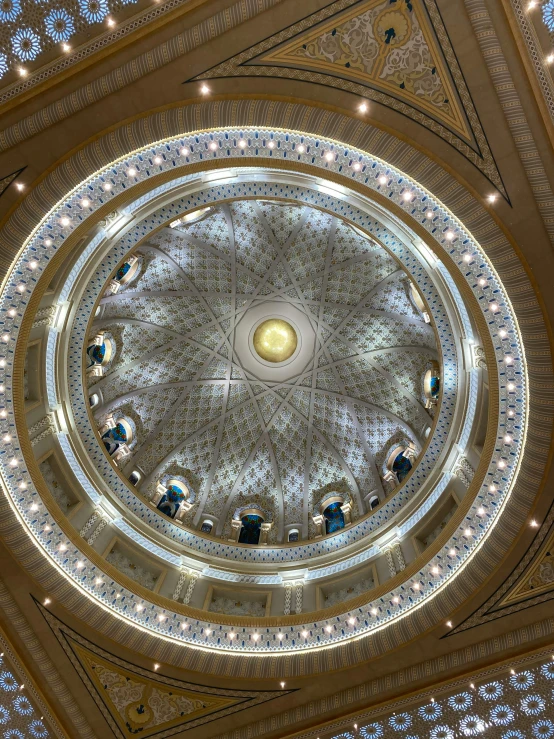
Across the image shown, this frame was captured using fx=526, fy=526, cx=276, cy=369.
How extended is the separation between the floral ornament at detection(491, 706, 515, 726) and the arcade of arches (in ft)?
0.11

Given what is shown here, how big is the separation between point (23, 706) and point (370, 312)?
1465 centimetres

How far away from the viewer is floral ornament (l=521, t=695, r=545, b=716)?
10211mm

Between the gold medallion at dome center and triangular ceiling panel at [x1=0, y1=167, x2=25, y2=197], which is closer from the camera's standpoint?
triangular ceiling panel at [x1=0, y1=167, x2=25, y2=197]

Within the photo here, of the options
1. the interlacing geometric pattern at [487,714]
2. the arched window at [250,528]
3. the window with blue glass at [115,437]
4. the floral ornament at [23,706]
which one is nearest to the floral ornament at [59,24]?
the window with blue glass at [115,437]

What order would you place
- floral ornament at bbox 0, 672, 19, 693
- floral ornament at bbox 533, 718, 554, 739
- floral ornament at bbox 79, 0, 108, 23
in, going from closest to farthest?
floral ornament at bbox 79, 0, 108, 23, floral ornament at bbox 533, 718, 554, 739, floral ornament at bbox 0, 672, 19, 693

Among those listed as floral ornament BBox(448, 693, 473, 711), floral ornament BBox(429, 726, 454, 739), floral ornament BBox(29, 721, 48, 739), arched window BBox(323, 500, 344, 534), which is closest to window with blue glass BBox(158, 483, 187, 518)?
arched window BBox(323, 500, 344, 534)

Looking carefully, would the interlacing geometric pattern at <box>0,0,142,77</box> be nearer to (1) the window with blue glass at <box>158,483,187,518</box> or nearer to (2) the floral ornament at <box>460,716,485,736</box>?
(1) the window with blue glass at <box>158,483,187,518</box>

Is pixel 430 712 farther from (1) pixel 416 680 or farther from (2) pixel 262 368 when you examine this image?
(2) pixel 262 368

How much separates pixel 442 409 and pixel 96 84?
11.1 meters

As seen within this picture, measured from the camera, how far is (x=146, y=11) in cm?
821

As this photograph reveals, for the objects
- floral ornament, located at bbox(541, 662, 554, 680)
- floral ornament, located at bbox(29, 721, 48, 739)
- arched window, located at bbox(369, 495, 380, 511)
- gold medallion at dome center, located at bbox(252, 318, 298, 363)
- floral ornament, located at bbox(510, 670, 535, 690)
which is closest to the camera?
floral ornament, located at bbox(541, 662, 554, 680)

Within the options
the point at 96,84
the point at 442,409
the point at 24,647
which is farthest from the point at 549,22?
the point at 24,647

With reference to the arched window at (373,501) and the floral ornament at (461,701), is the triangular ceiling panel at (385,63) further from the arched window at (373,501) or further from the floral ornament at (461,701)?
the arched window at (373,501)

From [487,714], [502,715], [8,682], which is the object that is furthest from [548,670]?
[8,682]
